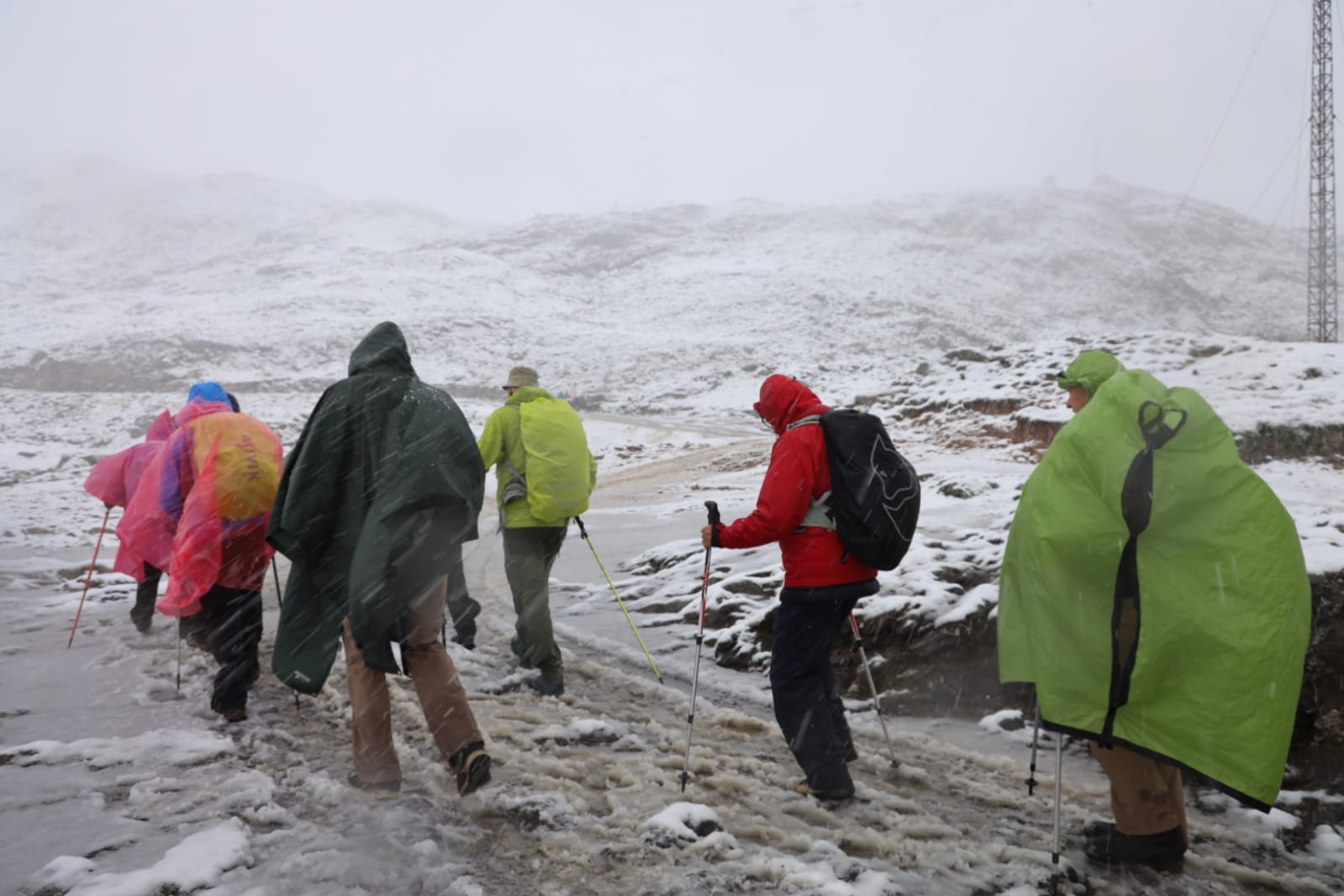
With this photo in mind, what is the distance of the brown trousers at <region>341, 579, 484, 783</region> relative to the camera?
380 cm

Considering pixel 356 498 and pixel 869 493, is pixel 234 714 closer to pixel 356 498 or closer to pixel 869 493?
pixel 356 498

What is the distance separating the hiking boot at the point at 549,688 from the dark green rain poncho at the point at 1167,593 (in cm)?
345

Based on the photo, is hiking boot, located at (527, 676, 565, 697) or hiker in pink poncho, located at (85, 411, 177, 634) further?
hiker in pink poncho, located at (85, 411, 177, 634)

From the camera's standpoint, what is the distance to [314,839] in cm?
334

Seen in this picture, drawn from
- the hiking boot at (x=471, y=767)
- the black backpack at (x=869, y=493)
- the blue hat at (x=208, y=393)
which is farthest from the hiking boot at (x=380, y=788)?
the blue hat at (x=208, y=393)

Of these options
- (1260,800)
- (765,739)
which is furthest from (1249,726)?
(765,739)

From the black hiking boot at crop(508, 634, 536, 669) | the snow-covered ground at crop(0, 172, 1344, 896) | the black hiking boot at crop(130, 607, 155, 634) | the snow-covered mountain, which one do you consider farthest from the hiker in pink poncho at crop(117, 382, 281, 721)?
the snow-covered mountain

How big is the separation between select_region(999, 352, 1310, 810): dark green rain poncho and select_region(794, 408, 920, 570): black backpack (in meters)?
0.67

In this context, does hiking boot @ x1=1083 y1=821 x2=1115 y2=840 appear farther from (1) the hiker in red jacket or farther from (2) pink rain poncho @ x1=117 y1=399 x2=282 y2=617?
(2) pink rain poncho @ x1=117 y1=399 x2=282 y2=617

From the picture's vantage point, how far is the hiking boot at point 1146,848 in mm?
3162

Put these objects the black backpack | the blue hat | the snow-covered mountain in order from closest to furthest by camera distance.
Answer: the black backpack
the blue hat
the snow-covered mountain

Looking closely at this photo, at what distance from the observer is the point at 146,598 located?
7.13 meters

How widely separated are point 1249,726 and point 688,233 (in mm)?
105265

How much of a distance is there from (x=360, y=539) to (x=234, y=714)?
6.95 feet
